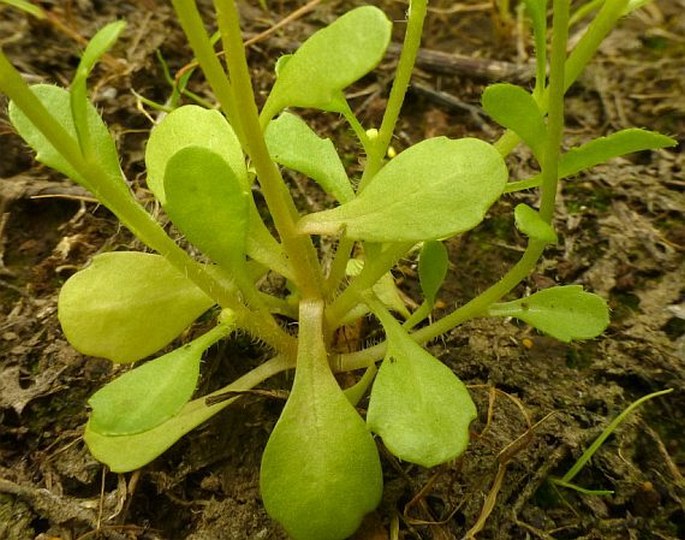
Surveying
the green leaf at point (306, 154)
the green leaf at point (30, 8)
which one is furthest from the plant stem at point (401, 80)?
the green leaf at point (30, 8)

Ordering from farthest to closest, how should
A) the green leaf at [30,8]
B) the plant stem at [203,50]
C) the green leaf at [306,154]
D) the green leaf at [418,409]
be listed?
the green leaf at [30,8]
the green leaf at [306,154]
the green leaf at [418,409]
the plant stem at [203,50]

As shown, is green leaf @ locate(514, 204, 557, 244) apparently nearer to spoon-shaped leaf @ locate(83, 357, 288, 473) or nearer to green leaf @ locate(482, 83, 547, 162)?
green leaf @ locate(482, 83, 547, 162)

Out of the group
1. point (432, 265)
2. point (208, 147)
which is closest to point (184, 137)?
point (208, 147)

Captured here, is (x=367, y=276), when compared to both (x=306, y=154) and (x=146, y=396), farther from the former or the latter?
(x=146, y=396)

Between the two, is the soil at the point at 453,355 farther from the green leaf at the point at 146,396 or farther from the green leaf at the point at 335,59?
the green leaf at the point at 335,59

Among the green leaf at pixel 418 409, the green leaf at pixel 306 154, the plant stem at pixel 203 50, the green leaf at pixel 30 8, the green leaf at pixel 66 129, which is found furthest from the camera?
the green leaf at pixel 30 8

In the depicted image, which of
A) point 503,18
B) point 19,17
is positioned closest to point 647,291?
point 503,18

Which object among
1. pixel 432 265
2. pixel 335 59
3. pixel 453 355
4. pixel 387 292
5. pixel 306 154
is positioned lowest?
pixel 453 355
